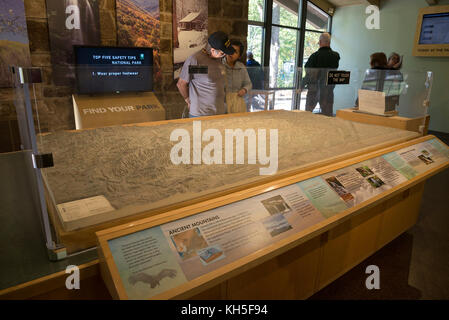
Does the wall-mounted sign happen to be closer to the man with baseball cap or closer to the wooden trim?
the wooden trim

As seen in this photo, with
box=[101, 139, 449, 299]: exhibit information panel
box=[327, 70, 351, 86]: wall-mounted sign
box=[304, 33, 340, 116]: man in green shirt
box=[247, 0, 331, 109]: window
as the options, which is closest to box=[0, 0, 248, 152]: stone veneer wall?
box=[101, 139, 449, 299]: exhibit information panel

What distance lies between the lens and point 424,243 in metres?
2.28

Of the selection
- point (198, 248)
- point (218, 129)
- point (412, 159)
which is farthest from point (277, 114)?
point (198, 248)

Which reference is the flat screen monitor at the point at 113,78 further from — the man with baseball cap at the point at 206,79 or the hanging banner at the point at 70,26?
the hanging banner at the point at 70,26

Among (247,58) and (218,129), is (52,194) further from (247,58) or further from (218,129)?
(247,58)

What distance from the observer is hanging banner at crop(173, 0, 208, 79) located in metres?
3.78

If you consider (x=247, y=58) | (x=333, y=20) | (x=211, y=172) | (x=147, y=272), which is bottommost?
(x=147, y=272)

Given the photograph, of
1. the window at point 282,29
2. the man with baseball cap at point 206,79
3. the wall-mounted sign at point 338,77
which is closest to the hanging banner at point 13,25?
the man with baseball cap at point 206,79

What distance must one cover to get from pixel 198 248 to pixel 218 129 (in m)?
1.11

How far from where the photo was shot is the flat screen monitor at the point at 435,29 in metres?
5.46

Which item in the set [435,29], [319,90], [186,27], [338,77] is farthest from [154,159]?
[435,29]

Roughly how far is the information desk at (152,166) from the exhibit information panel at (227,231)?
0.33ft
